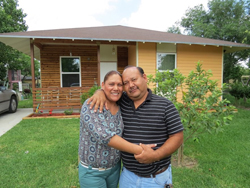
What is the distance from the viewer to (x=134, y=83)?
57.1 inches

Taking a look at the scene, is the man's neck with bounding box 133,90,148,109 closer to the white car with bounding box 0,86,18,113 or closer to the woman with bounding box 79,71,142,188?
the woman with bounding box 79,71,142,188

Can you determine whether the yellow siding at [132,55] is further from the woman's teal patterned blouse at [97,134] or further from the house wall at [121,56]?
the woman's teal patterned blouse at [97,134]

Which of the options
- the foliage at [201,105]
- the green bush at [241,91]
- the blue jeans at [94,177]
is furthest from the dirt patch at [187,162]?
the green bush at [241,91]

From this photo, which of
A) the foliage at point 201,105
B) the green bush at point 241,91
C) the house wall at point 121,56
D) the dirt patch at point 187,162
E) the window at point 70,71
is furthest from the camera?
the house wall at point 121,56

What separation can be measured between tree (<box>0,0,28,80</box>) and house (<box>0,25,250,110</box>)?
3.83 metres

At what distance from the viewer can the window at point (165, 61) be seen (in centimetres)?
830

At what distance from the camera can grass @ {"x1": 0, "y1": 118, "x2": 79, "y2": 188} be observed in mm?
2743

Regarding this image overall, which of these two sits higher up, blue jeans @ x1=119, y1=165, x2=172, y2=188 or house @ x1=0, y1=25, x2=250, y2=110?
house @ x1=0, y1=25, x2=250, y2=110

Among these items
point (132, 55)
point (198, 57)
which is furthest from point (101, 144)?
point (198, 57)

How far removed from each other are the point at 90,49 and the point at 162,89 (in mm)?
7004

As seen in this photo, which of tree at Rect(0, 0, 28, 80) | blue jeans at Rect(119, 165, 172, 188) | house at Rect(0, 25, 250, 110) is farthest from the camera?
tree at Rect(0, 0, 28, 80)

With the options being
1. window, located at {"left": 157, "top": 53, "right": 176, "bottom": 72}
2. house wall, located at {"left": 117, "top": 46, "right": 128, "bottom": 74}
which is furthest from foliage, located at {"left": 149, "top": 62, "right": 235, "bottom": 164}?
house wall, located at {"left": 117, "top": 46, "right": 128, "bottom": 74}

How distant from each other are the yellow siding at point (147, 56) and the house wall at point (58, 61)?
264 cm

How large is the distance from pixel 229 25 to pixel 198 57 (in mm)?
7481
